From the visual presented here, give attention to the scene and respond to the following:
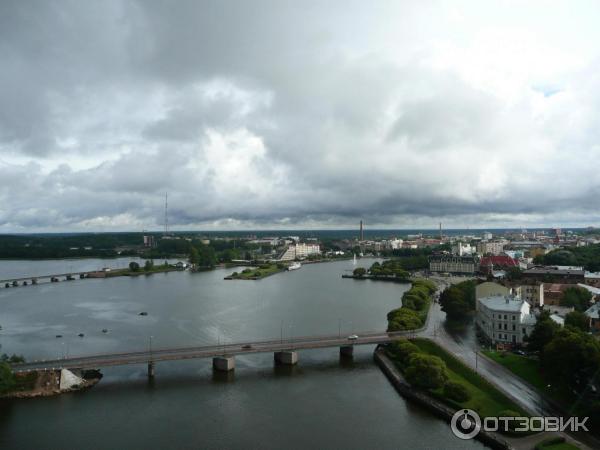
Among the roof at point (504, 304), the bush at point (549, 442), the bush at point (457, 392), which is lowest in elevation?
the bush at point (549, 442)

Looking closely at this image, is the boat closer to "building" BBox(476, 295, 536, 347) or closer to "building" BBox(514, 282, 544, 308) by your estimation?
"building" BBox(514, 282, 544, 308)

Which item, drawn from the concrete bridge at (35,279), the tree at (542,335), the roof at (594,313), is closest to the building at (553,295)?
the roof at (594,313)

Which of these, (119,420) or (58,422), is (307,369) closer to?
(119,420)

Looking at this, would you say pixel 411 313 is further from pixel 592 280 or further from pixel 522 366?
pixel 592 280

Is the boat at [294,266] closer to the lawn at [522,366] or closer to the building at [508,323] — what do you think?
the building at [508,323]

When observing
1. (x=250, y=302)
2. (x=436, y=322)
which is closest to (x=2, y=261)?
(x=250, y=302)

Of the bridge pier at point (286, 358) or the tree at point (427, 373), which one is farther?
the bridge pier at point (286, 358)

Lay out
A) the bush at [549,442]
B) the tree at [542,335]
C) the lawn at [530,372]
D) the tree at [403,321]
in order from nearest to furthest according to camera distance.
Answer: the bush at [549,442] < the lawn at [530,372] < the tree at [542,335] < the tree at [403,321]
